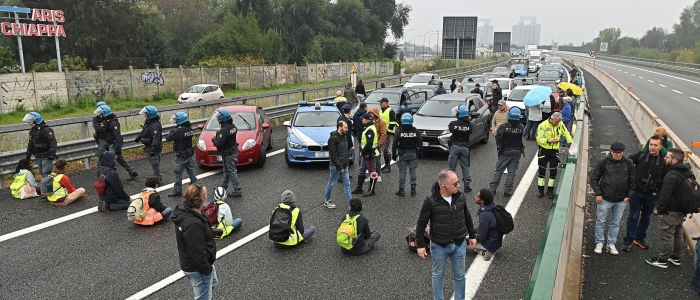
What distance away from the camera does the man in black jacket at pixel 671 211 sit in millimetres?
6367

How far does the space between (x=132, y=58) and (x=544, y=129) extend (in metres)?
48.7

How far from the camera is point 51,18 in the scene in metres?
37.0

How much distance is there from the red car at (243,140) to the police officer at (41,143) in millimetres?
3104

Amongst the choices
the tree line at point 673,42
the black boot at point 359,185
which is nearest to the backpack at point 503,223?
the black boot at point 359,185

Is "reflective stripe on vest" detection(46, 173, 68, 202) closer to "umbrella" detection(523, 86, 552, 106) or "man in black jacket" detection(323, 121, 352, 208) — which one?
"man in black jacket" detection(323, 121, 352, 208)

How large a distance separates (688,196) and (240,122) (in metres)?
9.90

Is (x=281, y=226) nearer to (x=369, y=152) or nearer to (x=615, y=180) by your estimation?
(x=369, y=152)

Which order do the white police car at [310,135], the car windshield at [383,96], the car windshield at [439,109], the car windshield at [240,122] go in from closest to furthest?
the white police car at [310,135], the car windshield at [240,122], the car windshield at [439,109], the car windshield at [383,96]

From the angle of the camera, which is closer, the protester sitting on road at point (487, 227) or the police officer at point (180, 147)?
the protester sitting on road at point (487, 227)

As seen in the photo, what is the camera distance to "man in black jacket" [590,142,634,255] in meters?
6.88

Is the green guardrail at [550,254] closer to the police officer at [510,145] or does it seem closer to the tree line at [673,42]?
the police officer at [510,145]

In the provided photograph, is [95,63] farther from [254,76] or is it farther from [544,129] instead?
[544,129]

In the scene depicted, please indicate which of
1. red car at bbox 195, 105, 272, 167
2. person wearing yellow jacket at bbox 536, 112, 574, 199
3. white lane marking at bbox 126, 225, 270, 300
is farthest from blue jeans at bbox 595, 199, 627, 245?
red car at bbox 195, 105, 272, 167

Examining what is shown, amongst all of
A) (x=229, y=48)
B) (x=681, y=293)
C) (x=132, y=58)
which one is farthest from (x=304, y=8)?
(x=681, y=293)
